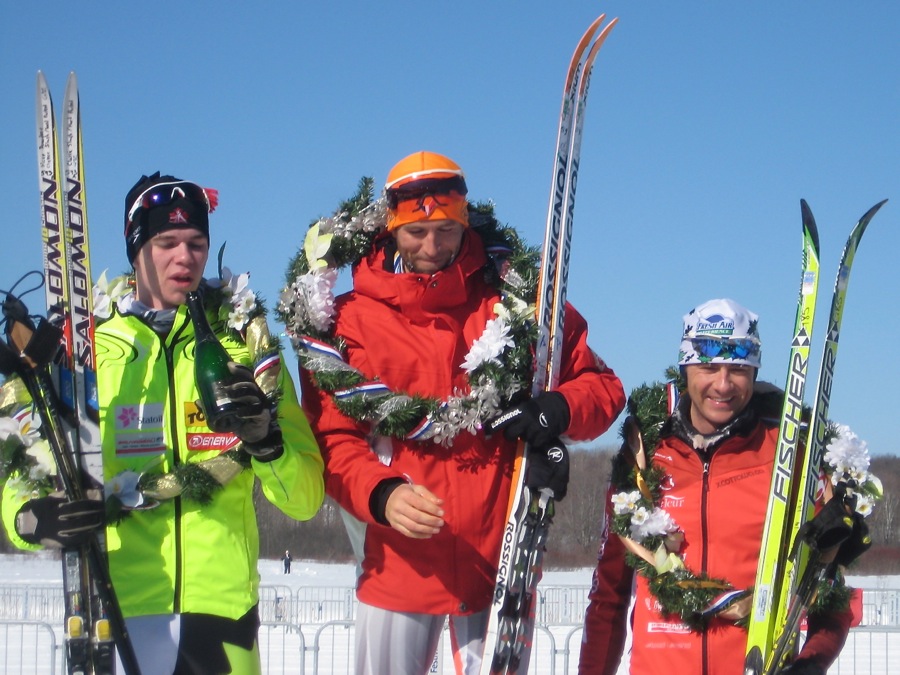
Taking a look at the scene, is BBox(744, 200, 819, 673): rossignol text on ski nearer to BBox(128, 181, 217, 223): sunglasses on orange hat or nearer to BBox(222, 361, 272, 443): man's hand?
BBox(222, 361, 272, 443): man's hand

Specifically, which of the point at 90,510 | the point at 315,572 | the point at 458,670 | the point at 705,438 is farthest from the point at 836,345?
the point at 315,572

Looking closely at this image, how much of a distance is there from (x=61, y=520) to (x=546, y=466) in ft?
4.74

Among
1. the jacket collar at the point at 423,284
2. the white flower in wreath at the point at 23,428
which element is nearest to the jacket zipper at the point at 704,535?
the jacket collar at the point at 423,284

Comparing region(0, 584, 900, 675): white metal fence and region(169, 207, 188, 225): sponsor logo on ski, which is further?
region(0, 584, 900, 675): white metal fence

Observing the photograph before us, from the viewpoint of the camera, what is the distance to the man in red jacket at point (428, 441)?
3.37 m

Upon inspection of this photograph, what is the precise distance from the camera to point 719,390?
340cm

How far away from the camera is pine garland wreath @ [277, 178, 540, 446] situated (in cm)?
340

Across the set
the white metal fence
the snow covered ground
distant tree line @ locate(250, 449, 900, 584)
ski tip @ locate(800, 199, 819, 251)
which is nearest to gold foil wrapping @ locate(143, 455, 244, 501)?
ski tip @ locate(800, 199, 819, 251)

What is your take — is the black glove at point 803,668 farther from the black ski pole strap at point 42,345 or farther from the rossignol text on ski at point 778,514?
the black ski pole strap at point 42,345

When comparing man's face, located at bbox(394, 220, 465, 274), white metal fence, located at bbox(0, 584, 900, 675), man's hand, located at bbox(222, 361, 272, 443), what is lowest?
white metal fence, located at bbox(0, 584, 900, 675)

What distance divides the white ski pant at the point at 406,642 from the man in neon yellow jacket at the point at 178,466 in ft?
1.09

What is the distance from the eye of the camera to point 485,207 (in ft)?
12.7

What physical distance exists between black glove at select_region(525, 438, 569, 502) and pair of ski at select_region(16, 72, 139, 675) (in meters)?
1.30

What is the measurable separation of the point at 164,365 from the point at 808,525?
6.47ft
